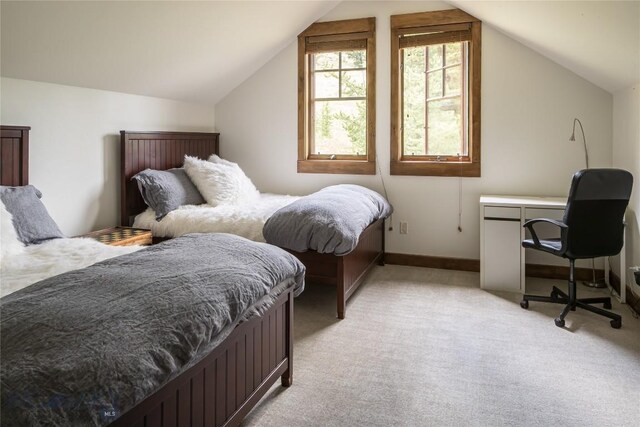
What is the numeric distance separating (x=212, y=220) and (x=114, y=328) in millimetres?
2400

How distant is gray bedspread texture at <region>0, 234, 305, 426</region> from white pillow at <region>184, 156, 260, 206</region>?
2288 mm

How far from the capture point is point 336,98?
4.78 meters

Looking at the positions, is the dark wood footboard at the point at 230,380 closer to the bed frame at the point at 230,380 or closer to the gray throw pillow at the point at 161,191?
the bed frame at the point at 230,380

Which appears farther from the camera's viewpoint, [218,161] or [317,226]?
[218,161]

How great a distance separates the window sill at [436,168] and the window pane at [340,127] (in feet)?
1.46

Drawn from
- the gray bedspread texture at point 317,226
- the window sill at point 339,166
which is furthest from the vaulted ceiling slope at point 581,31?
the gray bedspread texture at point 317,226

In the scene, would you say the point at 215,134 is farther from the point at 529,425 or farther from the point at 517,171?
the point at 529,425

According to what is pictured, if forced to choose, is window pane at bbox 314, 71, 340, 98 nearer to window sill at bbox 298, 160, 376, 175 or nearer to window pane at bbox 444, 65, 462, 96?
window sill at bbox 298, 160, 376, 175

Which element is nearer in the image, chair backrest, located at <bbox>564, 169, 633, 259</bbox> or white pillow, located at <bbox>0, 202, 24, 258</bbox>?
white pillow, located at <bbox>0, 202, 24, 258</bbox>

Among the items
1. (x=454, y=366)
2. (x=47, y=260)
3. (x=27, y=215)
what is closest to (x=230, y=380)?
(x=47, y=260)

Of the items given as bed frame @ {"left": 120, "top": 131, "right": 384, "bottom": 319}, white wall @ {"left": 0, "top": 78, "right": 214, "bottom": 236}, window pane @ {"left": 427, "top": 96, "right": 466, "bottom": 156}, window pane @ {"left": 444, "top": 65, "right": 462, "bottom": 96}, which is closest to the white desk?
window pane @ {"left": 427, "top": 96, "right": 466, "bottom": 156}

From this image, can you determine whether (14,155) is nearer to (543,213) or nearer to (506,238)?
(506,238)

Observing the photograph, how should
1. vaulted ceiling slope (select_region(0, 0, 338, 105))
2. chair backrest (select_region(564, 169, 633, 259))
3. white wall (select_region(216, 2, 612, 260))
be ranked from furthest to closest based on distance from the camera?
1. white wall (select_region(216, 2, 612, 260))
2. chair backrest (select_region(564, 169, 633, 259))
3. vaulted ceiling slope (select_region(0, 0, 338, 105))

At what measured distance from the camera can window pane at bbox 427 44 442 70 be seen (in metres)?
4.40
